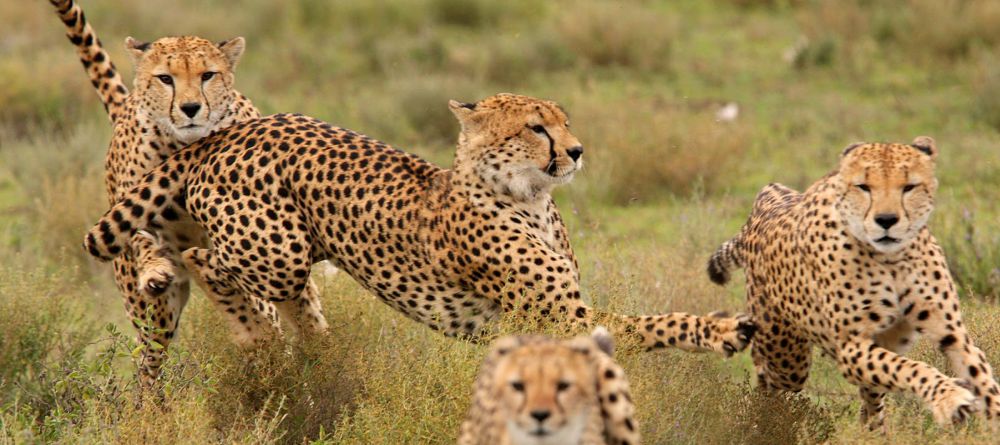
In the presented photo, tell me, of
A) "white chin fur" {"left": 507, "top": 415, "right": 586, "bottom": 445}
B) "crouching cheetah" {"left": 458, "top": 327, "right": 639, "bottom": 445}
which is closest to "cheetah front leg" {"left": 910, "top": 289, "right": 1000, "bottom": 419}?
"crouching cheetah" {"left": 458, "top": 327, "right": 639, "bottom": 445}

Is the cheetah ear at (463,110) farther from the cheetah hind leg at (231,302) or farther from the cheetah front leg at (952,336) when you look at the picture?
the cheetah front leg at (952,336)

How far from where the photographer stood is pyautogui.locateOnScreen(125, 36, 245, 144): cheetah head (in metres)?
5.13

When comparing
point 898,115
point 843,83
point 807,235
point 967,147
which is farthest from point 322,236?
point 843,83

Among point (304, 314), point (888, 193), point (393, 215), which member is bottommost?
point (304, 314)

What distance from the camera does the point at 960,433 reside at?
4.04 metres

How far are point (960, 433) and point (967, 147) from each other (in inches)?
211

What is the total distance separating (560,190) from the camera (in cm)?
912

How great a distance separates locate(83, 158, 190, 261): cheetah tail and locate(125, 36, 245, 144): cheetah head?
0.13 meters

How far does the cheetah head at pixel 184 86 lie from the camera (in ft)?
16.8

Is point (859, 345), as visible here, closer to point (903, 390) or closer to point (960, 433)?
point (903, 390)

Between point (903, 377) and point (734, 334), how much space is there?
0.47m

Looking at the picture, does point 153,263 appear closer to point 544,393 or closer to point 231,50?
point 231,50

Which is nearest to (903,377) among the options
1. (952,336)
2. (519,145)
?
(952,336)

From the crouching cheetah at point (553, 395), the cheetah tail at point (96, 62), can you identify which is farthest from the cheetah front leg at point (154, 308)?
the crouching cheetah at point (553, 395)
